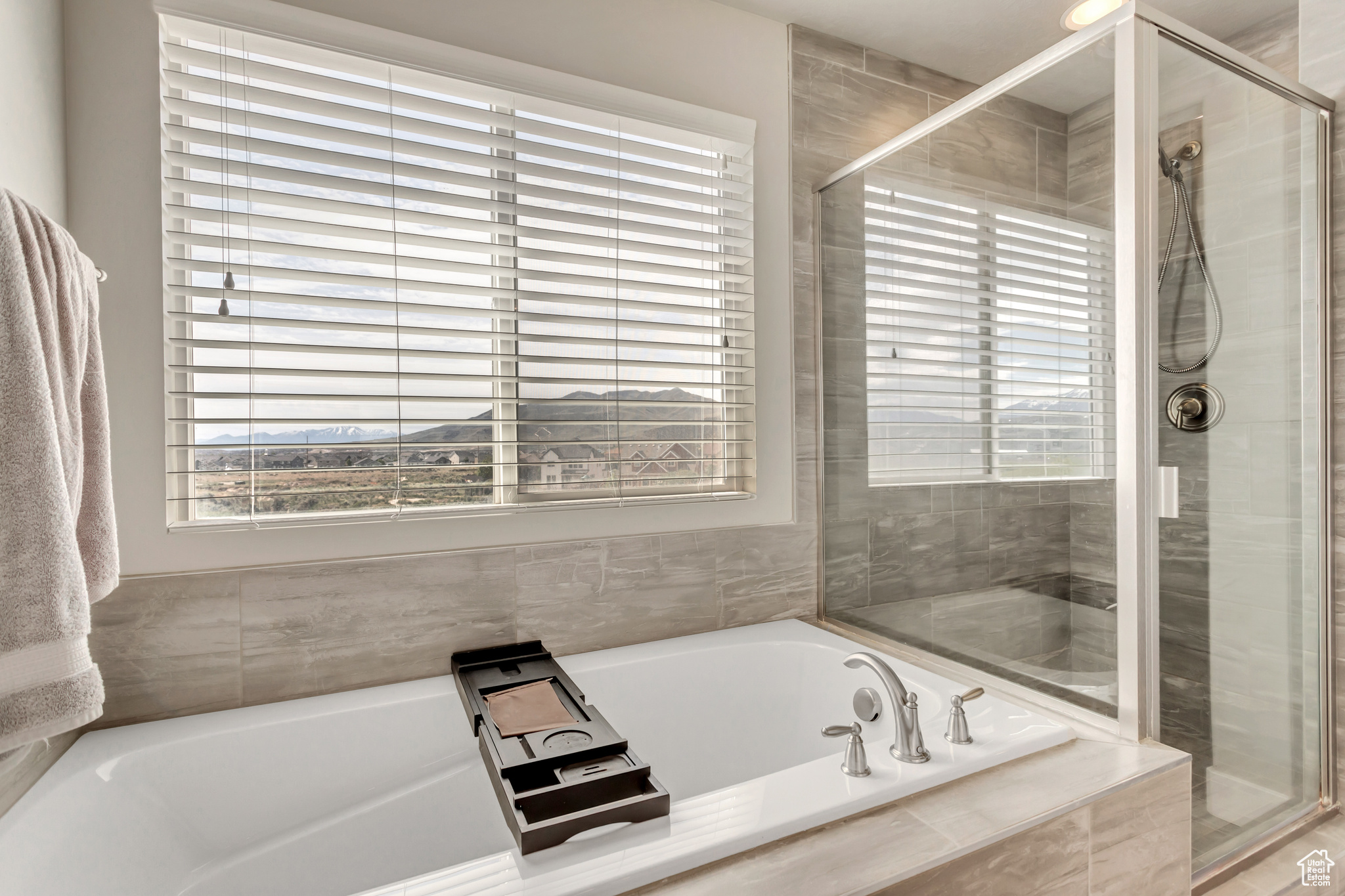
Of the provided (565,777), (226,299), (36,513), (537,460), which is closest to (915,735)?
(565,777)

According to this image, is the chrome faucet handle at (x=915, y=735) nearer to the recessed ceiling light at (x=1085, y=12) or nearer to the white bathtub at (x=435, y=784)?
the white bathtub at (x=435, y=784)

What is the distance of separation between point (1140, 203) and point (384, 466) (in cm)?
181

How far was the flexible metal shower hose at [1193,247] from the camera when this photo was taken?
55.2 inches

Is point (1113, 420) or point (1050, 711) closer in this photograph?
point (1113, 420)

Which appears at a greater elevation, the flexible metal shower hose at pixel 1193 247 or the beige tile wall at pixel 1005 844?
the flexible metal shower hose at pixel 1193 247

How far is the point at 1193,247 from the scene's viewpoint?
56.8 inches

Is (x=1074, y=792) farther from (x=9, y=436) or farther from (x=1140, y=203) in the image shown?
(x=9, y=436)

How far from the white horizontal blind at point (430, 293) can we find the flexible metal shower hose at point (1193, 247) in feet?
3.52

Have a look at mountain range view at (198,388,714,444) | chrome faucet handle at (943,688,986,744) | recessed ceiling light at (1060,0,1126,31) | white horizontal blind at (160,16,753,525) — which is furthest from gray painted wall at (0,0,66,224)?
recessed ceiling light at (1060,0,1126,31)

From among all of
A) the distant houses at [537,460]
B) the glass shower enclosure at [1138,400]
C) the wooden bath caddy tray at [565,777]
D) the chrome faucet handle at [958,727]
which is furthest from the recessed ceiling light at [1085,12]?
the wooden bath caddy tray at [565,777]

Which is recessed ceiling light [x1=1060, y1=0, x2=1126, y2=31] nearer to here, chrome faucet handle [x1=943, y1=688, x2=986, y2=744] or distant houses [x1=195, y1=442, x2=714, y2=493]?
distant houses [x1=195, y1=442, x2=714, y2=493]

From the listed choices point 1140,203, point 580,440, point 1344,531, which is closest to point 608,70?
point 580,440

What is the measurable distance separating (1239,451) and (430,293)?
2008 mm

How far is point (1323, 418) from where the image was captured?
65.4 inches
